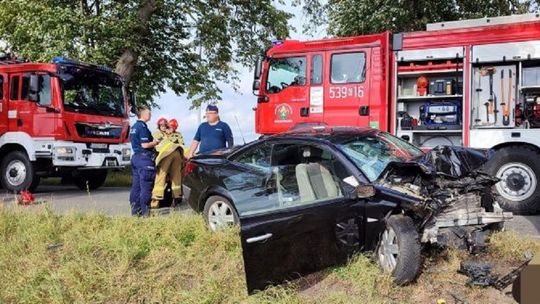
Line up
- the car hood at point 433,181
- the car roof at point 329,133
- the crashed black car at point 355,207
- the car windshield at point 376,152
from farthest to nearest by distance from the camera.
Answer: the car roof at point 329,133 → the car windshield at point 376,152 → the car hood at point 433,181 → the crashed black car at point 355,207

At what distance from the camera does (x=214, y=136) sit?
835 cm

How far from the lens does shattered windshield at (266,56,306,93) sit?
9844 millimetres

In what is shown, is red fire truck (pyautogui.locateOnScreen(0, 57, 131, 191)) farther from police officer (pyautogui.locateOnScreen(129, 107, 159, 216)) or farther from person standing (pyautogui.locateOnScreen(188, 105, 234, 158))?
person standing (pyautogui.locateOnScreen(188, 105, 234, 158))

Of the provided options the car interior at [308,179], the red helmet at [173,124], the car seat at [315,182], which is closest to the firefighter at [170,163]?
Answer: the red helmet at [173,124]

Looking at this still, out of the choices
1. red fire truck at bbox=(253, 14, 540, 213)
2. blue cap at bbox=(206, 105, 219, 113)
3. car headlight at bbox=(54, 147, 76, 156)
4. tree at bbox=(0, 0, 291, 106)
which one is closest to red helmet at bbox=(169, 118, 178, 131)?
blue cap at bbox=(206, 105, 219, 113)

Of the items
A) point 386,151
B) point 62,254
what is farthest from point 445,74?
point 62,254

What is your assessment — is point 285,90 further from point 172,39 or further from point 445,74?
point 172,39

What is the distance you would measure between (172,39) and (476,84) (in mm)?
12823

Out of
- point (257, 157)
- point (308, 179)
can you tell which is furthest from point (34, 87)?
point (308, 179)

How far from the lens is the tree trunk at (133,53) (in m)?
16.9

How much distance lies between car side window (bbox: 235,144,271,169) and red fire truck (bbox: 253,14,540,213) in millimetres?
3152

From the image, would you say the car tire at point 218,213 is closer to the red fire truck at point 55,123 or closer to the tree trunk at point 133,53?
the red fire truck at point 55,123

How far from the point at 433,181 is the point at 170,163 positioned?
4.76 m

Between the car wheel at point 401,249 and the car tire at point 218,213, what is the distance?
2132 millimetres
